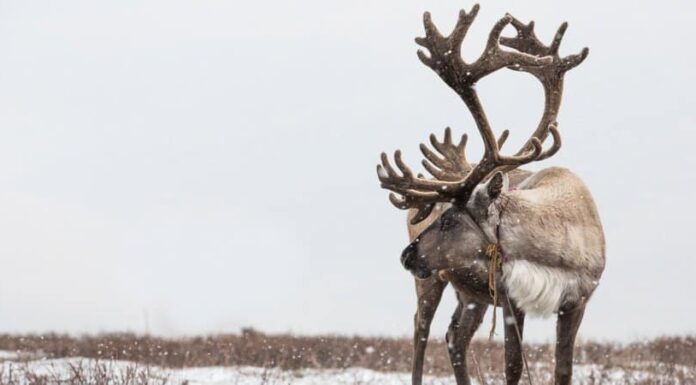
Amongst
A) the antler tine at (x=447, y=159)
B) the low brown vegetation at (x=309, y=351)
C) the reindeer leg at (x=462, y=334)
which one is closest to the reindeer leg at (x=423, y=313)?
the reindeer leg at (x=462, y=334)

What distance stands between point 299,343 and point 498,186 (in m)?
7.56

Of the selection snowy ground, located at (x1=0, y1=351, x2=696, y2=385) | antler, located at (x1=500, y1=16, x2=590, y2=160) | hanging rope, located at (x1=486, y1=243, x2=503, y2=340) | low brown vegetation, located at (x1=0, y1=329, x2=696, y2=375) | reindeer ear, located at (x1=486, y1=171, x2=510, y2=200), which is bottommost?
snowy ground, located at (x1=0, y1=351, x2=696, y2=385)

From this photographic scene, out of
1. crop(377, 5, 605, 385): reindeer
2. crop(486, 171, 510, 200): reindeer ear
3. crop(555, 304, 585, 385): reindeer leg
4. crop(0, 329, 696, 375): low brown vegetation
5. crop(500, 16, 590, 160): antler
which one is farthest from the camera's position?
crop(0, 329, 696, 375): low brown vegetation

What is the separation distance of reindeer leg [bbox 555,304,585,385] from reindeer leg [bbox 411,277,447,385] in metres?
1.57

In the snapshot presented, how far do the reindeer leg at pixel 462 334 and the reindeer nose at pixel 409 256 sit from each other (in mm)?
1808

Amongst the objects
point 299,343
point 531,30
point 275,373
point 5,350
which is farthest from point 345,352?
point 531,30

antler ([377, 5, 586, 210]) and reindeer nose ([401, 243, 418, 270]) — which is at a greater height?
antler ([377, 5, 586, 210])

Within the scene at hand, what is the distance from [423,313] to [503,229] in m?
2.00

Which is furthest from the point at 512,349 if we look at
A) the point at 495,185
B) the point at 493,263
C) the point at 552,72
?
the point at 552,72

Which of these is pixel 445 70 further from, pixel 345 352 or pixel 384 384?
pixel 345 352

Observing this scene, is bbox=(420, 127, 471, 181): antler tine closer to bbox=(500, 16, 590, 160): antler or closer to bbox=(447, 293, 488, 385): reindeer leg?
bbox=(500, 16, 590, 160): antler

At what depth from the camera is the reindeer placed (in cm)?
554

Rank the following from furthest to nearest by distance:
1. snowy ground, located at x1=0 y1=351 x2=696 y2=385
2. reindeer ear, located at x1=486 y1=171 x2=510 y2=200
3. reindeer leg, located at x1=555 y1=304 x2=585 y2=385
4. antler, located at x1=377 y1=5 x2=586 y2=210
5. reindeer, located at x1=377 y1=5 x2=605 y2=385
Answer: snowy ground, located at x1=0 y1=351 x2=696 y2=385 < reindeer leg, located at x1=555 y1=304 x2=585 y2=385 < antler, located at x1=377 y1=5 x2=586 y2=210 < reindeer, located at x1=377 y1=5 x2=605 y2=385 < reindeer ear, located at x1=486 y1=171 x2=510 y2=200

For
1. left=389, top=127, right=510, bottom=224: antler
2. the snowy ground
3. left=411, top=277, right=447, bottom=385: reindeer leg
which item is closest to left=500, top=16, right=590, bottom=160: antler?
left=389, top=127, right=510, bottom=224: antler
